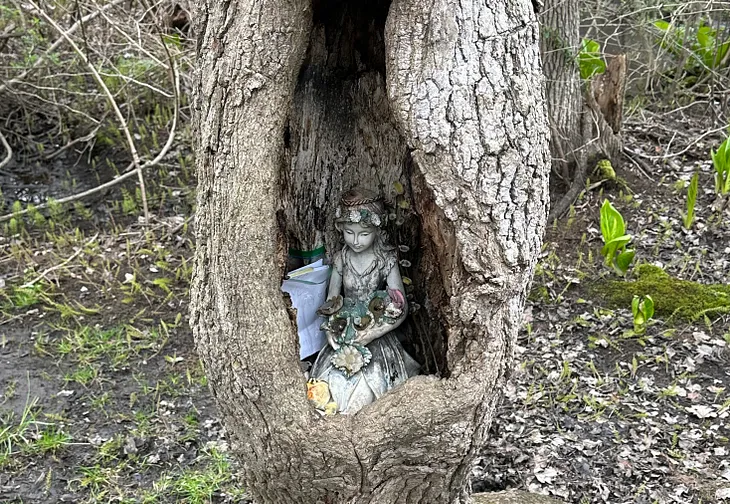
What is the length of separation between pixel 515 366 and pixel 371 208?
0.64 metres

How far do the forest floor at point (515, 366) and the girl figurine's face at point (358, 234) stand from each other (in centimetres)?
59

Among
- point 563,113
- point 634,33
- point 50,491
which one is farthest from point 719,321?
point 50,491

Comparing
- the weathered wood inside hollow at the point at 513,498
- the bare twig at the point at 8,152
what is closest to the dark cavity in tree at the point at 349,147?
the weathered wood inside hollow at the point at 513,498

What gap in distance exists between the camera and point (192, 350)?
11.8ft

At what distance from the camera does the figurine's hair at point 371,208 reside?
2.22m

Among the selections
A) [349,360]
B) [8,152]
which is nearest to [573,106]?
[349,360]

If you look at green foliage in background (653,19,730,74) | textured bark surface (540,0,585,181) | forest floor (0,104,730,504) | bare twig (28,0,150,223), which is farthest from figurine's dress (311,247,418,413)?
green foliage in background (653,19,730,74)

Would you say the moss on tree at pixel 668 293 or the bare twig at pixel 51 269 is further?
the bare twig at pixel 51 269

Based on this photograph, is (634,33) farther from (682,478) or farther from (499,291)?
(499,291)

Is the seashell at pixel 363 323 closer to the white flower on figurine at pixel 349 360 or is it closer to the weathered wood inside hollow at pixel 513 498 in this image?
the white flower on figurine at pixel 349 360

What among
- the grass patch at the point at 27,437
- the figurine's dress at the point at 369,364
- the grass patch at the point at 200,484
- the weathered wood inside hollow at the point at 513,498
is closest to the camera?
the figurine's dress at the point at 369,364

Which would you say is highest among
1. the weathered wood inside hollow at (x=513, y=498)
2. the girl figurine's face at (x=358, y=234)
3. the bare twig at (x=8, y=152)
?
the bare twig at (x=8, y=152)

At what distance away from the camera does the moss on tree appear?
3510mm

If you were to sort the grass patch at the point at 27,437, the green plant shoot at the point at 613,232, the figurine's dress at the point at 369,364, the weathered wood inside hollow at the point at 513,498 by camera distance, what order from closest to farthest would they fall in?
the figurine's dress at the point at 369,364
the weathered wood inside hollow at the point at 513,498
the grass patch at the point at 27,437
the green plant shoot at the point at 613,232
